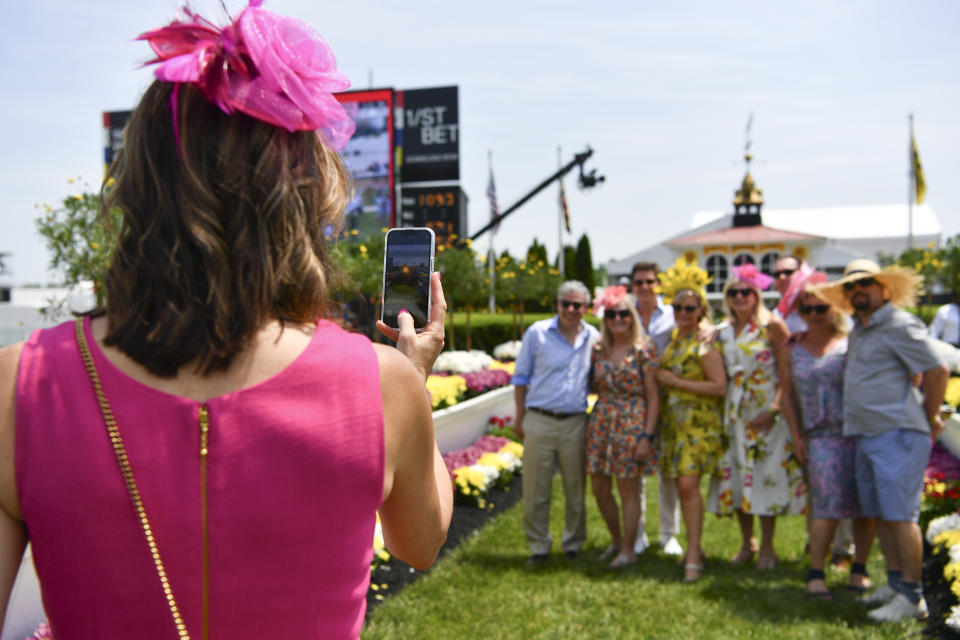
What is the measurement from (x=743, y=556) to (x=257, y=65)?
5973 millimetres

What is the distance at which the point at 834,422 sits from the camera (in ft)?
18.2

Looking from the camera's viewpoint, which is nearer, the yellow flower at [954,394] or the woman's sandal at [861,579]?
the woman's sandal at [861,579]

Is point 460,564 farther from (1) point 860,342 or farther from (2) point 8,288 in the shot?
(2) point 8,288

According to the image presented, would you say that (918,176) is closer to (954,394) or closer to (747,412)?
(954,394)

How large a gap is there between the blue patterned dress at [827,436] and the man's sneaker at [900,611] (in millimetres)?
674

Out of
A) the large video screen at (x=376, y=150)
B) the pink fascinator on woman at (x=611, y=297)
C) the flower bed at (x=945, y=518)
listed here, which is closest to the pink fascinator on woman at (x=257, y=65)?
the flower bed at (x=945, y=518)

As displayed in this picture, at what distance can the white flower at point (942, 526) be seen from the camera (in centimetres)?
568

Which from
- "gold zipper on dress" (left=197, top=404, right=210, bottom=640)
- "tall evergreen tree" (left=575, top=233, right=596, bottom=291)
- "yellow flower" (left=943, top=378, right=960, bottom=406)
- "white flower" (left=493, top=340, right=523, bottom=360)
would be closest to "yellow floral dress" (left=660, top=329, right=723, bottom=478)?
"yellow flower" (left=943, top=378, right=960, bottom=406)

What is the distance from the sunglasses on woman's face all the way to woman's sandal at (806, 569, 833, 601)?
177 cm

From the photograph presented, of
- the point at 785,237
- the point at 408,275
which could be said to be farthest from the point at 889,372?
the point at 785,237

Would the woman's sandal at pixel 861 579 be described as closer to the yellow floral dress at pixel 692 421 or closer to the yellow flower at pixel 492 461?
the yellow floral dress at pixel 692 421

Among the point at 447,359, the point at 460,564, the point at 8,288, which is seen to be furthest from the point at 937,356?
the point at 8,288

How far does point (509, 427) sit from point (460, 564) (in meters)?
4.44

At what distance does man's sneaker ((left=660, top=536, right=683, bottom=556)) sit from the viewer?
257 inches
